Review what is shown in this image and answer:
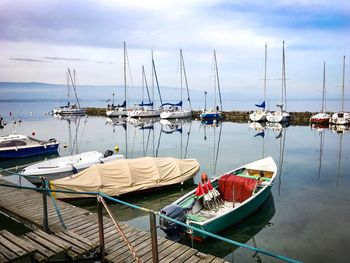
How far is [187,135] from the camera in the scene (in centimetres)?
4703

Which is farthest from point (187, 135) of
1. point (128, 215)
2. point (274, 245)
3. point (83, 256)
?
point (83, 256)

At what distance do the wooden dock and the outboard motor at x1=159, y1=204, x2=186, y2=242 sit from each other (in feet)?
3.95

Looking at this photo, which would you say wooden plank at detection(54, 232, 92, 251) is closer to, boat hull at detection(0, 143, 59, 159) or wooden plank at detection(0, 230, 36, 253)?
wooden plank at detection(0, 230, 36, 253)

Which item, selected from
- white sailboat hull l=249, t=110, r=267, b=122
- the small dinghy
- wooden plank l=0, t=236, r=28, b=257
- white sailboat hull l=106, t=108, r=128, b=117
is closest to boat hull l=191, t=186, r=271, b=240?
wooden plank l=0, t=236, r=28, b=257

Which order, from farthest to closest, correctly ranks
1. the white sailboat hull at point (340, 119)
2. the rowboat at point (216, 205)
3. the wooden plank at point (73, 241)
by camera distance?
the white sailboat hull at point (340, 119) < the rowboat at point (216, 205) < the wooden plank at point (73, 241)

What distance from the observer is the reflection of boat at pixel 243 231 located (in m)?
11.5

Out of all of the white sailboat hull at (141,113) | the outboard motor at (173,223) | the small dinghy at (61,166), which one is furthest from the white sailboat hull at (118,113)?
the outboard motor at (173,223)

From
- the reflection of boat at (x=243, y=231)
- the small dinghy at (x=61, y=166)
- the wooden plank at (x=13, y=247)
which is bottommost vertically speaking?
the reflection of boat at (x=243, y=231)

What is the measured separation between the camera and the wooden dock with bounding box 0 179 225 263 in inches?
282

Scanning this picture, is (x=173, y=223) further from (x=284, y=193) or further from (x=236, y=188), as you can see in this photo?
(x=284, y=193)

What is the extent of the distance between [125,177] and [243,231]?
7.29 m

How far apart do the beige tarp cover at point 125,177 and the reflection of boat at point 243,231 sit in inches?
217

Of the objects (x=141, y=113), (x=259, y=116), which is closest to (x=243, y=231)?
(x=259, y=116)

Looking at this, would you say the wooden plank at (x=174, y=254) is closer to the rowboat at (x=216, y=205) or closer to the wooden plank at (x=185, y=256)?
the wooden plank at (x=185, y=256)
